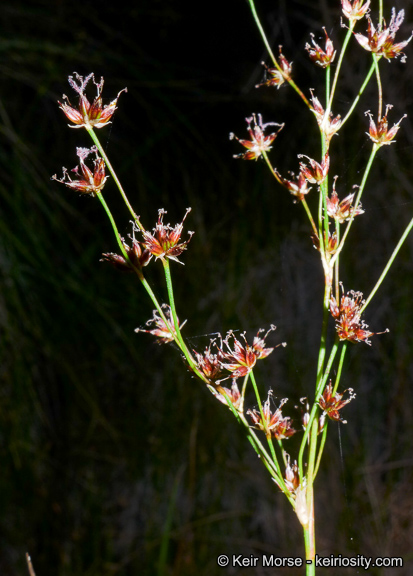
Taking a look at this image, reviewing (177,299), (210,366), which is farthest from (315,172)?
(177,299)

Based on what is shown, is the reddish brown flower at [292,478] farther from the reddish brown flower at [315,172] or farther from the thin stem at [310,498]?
the reddish brown flower at [315,172]

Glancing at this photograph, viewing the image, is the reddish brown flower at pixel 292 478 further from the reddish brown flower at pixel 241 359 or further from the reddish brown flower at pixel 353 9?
the reddish brown flower at pixel 353 9

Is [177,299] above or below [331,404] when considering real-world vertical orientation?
above

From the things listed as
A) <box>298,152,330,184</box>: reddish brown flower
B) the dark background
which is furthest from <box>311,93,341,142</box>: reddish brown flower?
the dark background

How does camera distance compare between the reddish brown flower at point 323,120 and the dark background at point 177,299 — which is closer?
the reddish brown flower at point 323,120

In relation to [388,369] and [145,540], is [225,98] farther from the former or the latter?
[145,540]

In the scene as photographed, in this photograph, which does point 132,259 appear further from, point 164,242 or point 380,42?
point 380,42

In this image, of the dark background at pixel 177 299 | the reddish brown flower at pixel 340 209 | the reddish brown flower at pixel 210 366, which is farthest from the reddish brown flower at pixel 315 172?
the dark background at pixel 177 299

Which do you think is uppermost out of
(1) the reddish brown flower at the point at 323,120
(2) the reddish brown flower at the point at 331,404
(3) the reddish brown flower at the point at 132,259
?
(1) the reddish brown flower at the point at 323,120

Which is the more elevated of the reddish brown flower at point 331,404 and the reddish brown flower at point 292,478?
the reddish brown flower at point 331,404
